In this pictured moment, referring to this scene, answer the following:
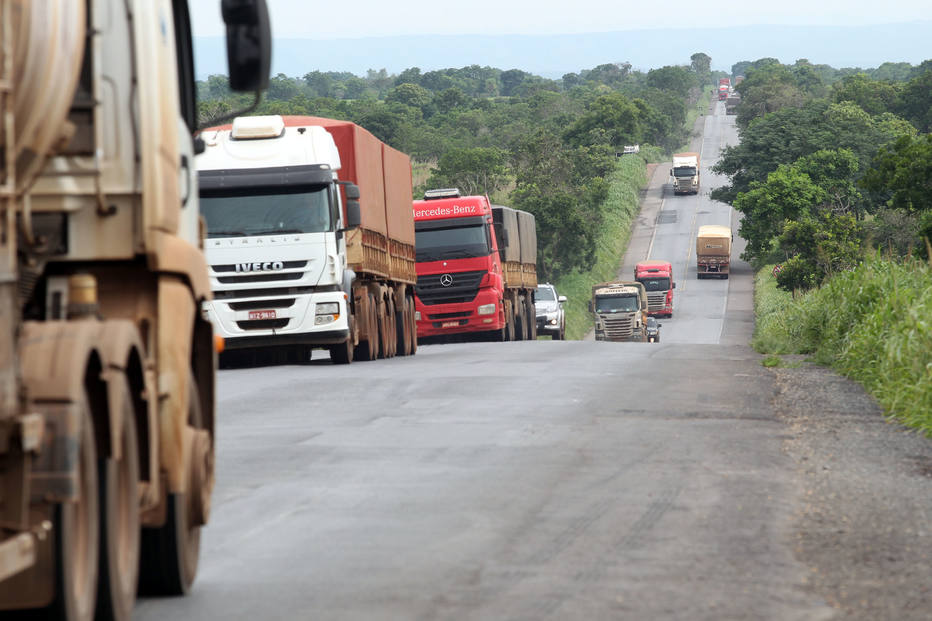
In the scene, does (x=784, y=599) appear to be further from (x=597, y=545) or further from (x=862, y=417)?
(x=862, y=417)

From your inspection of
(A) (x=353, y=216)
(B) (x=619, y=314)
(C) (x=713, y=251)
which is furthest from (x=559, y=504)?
(C) (x=713, y=251)

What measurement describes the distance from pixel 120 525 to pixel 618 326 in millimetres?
54046

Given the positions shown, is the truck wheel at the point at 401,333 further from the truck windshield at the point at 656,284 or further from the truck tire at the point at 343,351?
the truck windshield at the point at 656,284

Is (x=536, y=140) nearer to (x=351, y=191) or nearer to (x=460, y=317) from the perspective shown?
(x=460, y=317)

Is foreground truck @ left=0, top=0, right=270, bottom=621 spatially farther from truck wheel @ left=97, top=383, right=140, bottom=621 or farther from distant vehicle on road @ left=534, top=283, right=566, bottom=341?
distant vehicle on road @ left=534, top=283, right=566, bottom=341

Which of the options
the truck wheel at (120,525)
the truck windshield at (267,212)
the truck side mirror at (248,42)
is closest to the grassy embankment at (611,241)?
the truck windshield at (267,212)

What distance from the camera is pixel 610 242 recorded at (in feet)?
320

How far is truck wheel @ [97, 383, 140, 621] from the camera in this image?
5.09m

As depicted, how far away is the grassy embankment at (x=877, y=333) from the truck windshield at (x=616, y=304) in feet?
95.0

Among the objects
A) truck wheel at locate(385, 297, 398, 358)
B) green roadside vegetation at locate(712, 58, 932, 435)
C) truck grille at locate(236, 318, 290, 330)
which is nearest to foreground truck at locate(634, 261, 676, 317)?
green roadside vegetation at locate(712, 58, 932, 435)

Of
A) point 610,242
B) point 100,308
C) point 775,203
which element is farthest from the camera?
point 610,242

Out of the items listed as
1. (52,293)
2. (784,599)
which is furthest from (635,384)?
(52,293)

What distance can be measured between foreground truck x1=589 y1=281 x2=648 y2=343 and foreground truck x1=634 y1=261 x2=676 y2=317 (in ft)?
59.3

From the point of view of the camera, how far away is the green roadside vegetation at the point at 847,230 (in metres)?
16.9
